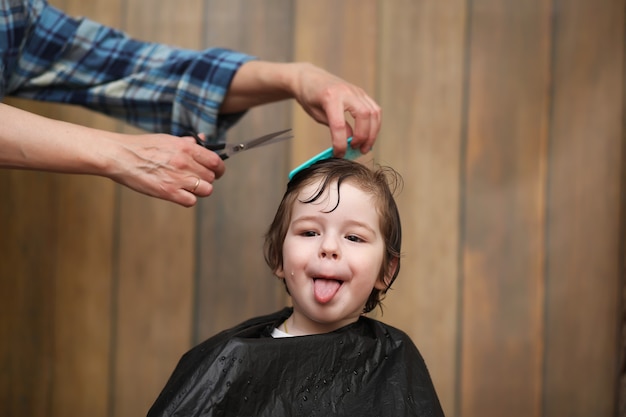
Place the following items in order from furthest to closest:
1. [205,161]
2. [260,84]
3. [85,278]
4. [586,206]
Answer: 1. [85,278]
2. [586,206]
3. [260,84]
4. [205,161]

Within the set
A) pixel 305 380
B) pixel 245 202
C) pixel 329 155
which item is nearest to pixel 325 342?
pixel 305 380

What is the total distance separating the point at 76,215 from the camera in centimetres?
206

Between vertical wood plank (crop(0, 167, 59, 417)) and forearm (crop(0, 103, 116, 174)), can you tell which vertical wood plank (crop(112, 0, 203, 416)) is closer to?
vertical wood plank (crop(0, 167, 59, 417))

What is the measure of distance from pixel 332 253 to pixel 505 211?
876mm

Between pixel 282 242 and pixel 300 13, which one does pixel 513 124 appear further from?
pixel 282 242

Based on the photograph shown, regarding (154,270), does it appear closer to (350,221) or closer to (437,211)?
(437,211)

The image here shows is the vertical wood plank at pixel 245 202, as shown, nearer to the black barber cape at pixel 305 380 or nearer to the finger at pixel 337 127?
the finger at pixel 337 127

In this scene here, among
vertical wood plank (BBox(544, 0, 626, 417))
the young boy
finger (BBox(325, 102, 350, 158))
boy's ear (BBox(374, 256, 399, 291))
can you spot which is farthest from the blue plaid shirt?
vertical wood plank (BBox(544, 0, 626, 417))

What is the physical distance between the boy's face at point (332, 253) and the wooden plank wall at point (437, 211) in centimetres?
70

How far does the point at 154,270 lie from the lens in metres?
2.04

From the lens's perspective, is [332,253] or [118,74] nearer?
[332,253]

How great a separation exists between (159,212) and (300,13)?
64 cm

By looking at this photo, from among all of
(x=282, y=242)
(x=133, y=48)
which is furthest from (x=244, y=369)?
(x=133, y=48)

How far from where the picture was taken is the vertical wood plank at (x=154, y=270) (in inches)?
80.2
